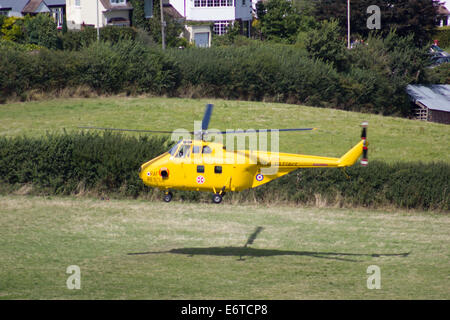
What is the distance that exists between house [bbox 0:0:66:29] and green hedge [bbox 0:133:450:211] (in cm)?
5471

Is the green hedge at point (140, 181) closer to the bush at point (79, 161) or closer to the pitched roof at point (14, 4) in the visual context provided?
the bush at point (79, 161)

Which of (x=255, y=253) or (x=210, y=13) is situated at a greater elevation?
(x=210, y=13)

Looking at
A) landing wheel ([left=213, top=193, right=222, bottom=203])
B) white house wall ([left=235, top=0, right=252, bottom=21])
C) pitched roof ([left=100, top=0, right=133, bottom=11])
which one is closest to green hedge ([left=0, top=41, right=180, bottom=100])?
pitched roof ([left=100, top=0, right=133, bottom=11])

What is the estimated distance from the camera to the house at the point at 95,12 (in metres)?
89.8

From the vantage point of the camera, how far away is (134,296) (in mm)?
23078

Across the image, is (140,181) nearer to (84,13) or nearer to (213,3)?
(84,13)

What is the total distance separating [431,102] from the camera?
7175 centimetres

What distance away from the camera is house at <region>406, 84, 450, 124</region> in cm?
6894

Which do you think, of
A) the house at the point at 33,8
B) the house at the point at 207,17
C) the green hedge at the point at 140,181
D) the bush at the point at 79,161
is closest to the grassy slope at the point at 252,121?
the green hedge at the point at 140,181

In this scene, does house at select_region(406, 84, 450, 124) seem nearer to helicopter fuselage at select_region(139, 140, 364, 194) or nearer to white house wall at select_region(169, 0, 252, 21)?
white house wall at select_region(169, 0, 252, 21)

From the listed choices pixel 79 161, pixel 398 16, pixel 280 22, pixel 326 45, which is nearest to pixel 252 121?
pixel 79 161

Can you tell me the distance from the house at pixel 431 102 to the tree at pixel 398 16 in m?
9.04

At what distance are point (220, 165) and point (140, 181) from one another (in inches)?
691

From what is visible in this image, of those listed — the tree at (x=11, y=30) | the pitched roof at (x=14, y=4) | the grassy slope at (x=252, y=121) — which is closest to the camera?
the grassy slope at (x=252, y=121)
